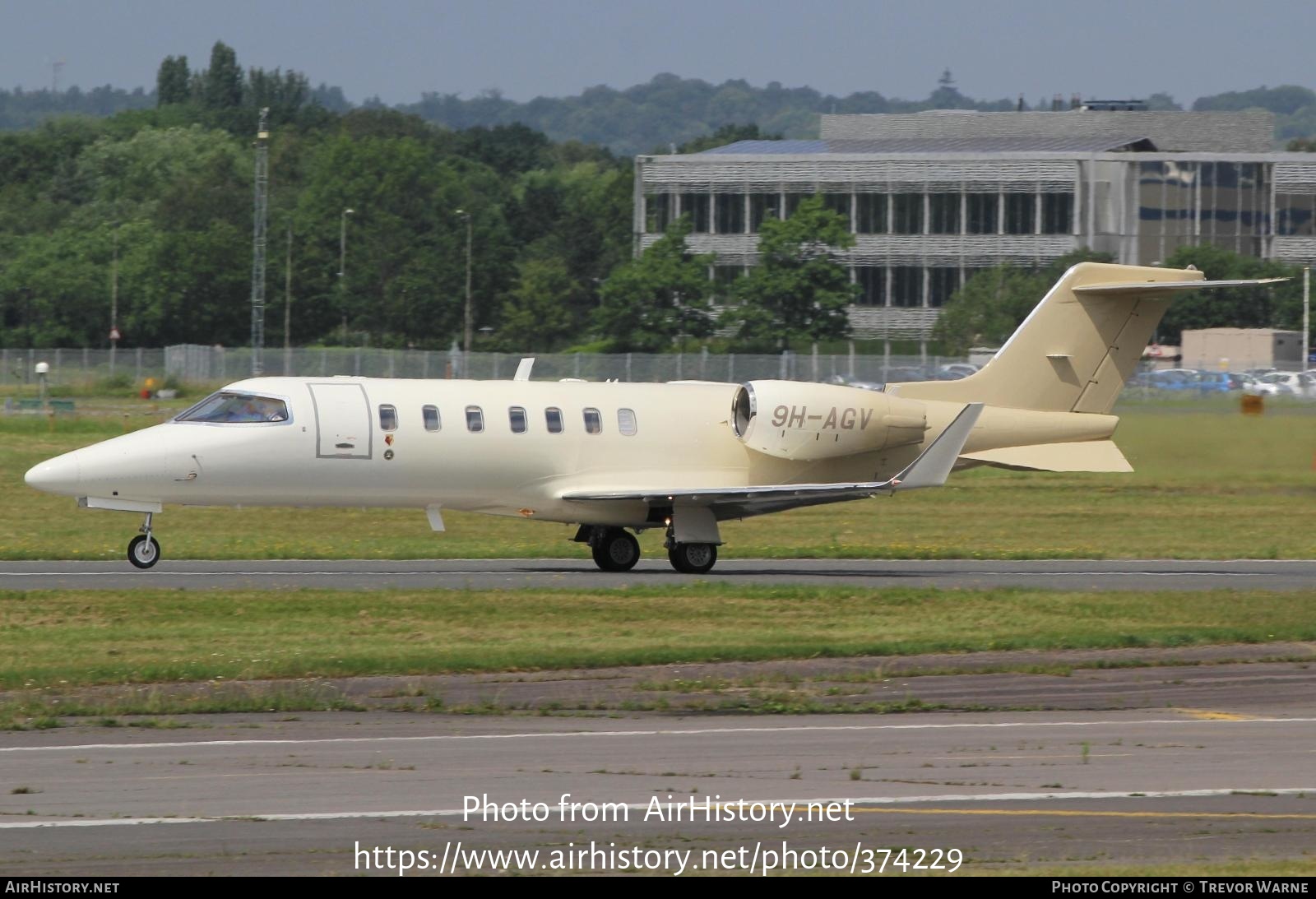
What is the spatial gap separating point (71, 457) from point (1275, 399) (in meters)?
29.8

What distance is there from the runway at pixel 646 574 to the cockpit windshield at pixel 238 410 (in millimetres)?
2141

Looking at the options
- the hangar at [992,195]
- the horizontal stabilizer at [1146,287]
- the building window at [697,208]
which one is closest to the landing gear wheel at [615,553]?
the horizontal stabilizer at [1146,287]

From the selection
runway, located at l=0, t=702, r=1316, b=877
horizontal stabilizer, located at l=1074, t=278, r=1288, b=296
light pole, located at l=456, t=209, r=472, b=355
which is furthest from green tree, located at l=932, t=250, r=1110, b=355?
runway, located at l=0, t=702, r=1316, b=877

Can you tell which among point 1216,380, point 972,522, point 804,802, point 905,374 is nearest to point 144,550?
point 804,802

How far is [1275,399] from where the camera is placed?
43.5 metres

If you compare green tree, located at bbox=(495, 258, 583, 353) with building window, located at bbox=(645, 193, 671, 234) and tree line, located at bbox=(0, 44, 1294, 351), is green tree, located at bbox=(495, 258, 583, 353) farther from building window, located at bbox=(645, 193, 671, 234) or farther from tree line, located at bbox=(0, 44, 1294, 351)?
building window, located at bbox=(645, 193, 671, 234)

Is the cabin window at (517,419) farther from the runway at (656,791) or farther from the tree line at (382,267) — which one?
the tree line at (382,267)

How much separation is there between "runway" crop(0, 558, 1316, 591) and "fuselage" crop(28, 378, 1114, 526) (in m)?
1.05

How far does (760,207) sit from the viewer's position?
112 m

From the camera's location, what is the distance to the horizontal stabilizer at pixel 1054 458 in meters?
27.6

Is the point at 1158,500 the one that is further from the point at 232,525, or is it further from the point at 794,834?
the point at 794,834

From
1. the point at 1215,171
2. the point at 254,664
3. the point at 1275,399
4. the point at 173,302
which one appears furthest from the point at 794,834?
the point at 1215,171

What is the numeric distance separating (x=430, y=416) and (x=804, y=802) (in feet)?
47.0

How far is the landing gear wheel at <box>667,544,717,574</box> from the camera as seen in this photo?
86.7ft
